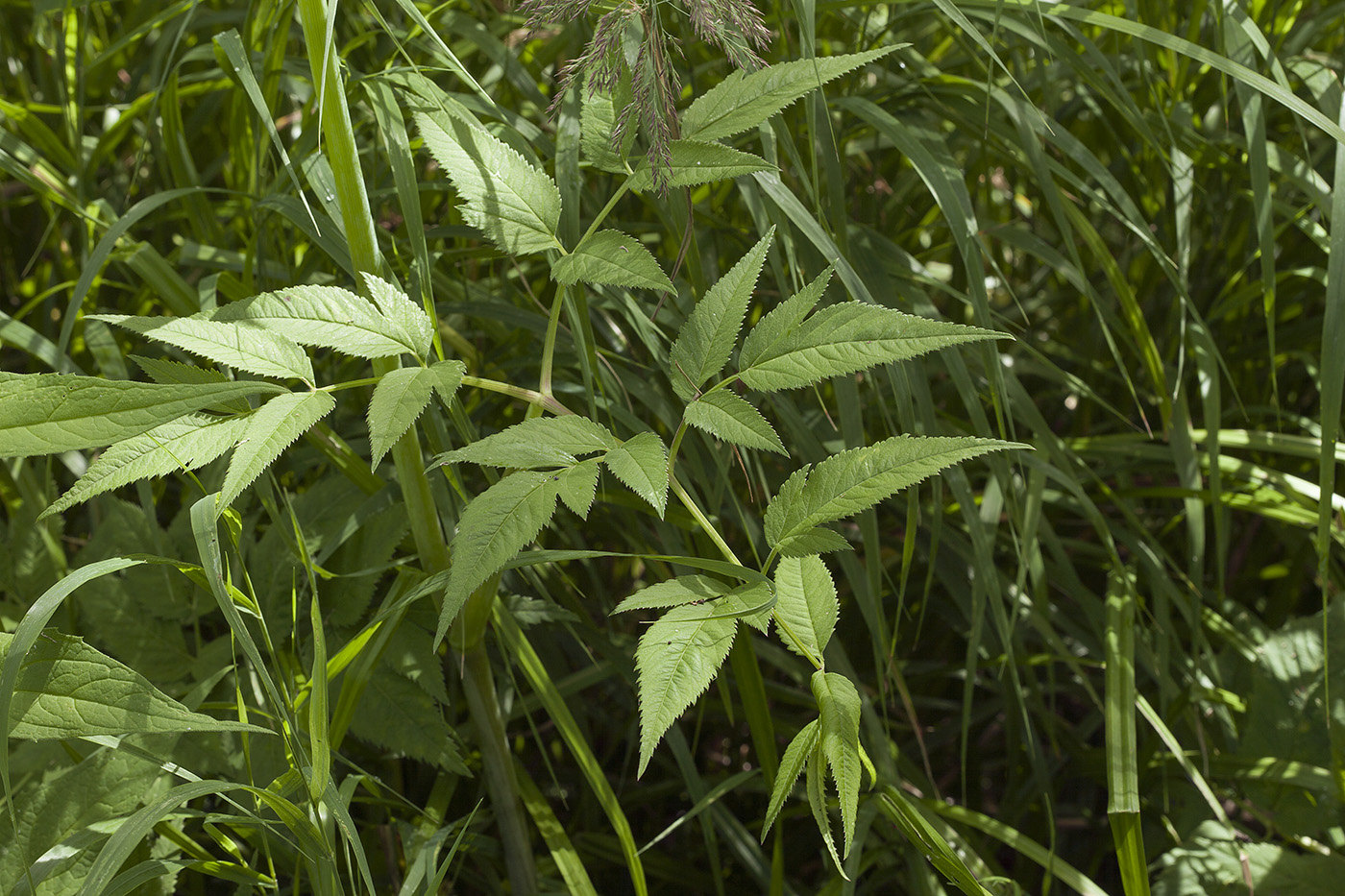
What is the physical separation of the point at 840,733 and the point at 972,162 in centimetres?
94

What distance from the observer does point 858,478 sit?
51 centimetres

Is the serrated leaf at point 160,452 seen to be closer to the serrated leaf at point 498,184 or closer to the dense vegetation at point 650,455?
the dense vegetation at point 650,455

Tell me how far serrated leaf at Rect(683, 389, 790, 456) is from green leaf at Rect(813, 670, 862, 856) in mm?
134

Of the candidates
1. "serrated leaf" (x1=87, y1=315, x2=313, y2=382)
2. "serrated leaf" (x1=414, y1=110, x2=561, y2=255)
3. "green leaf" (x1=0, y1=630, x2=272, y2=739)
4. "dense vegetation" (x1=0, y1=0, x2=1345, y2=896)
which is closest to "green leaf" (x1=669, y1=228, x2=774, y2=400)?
"dense vegetation" (x1=0, y1=0, x2=1345, y2=896)

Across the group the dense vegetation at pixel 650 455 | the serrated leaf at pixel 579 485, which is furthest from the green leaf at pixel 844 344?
the serrated leaf at pixel 579 485

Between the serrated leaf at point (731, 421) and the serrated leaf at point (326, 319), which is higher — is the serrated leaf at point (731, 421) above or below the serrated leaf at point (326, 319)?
below

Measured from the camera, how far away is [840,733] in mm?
495

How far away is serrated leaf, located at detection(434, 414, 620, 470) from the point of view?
487mm

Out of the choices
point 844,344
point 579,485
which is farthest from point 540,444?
point 844,344

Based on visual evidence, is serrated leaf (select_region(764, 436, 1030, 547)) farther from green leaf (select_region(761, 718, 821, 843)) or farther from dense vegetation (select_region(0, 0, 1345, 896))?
green leaf (select_region(761, 718, 821, 843))

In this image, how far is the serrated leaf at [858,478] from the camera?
0.49 m

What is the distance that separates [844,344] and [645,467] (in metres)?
0.13

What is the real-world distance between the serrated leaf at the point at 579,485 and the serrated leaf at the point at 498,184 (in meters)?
0.16

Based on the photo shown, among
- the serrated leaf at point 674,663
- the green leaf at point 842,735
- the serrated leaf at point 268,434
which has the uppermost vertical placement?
the serrated leaf at point 268,434
